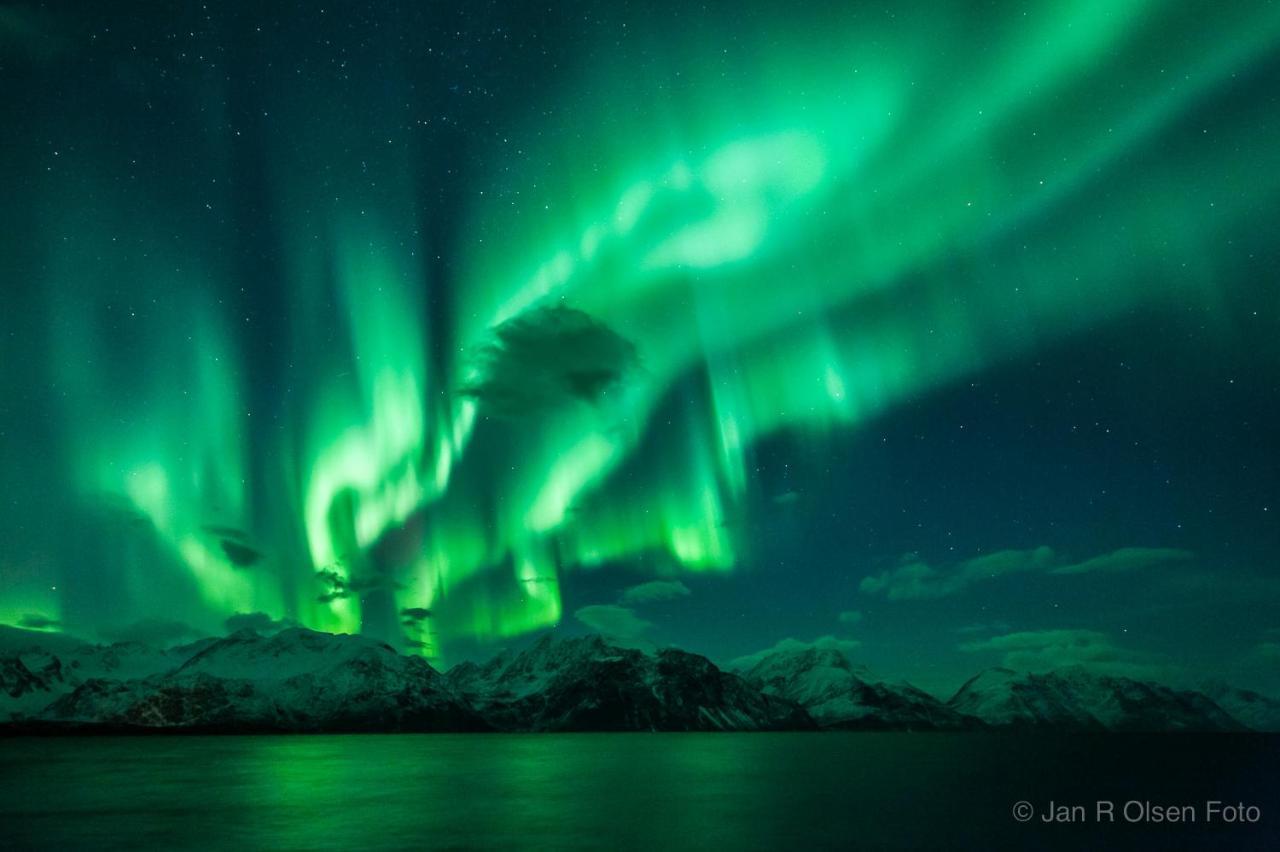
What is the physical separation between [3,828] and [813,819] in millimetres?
52141

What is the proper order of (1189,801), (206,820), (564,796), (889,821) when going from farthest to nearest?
1. (564,796)
2. (1189,801)
3. (206,820)
4. (889,821)

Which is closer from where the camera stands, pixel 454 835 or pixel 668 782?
pixel 454 835

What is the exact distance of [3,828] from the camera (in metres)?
53.8

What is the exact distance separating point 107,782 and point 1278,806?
125 meters

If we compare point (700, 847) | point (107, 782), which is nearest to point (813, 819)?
point (700, 847)

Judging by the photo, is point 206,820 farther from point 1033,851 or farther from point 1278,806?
point 1278,806

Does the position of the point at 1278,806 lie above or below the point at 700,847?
below

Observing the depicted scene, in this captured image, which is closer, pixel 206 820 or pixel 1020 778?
pixel 206 820

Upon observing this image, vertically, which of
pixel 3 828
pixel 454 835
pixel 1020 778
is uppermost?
pixel 3 828

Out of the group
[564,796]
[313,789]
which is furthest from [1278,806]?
[313,789]

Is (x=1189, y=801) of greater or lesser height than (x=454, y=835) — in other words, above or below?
below

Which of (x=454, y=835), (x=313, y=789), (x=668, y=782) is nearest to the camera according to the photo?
(x=454, y=835)

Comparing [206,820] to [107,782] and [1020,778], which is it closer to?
[107,782]

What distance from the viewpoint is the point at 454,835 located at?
51.5 metres
